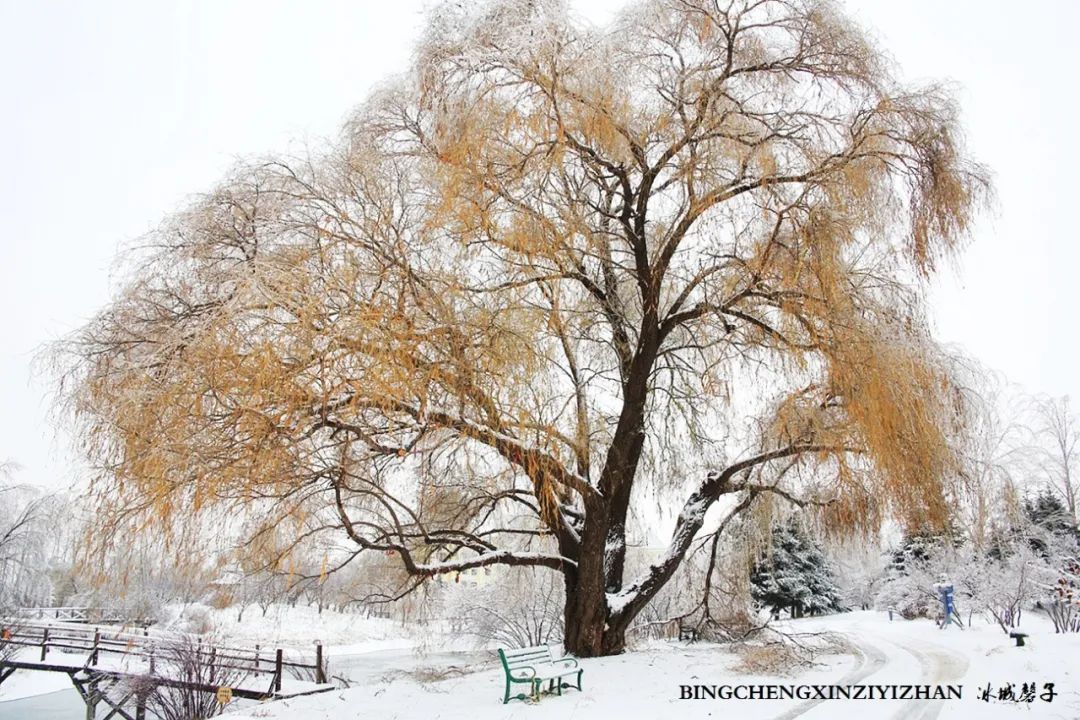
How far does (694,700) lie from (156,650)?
12.6 meters

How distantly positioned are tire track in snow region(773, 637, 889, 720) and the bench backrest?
2033 mm

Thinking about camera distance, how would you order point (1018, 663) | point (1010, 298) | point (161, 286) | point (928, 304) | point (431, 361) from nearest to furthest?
1. point (431, 361)
2. point (161, 286)
3. point (928, 304)
4. point (1018, 663)
5. point (1010, 298)

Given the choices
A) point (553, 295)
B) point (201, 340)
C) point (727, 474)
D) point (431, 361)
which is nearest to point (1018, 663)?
point (727, 474)

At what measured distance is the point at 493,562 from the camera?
311 inches

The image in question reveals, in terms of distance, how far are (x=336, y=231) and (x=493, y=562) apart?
4126 millimetres

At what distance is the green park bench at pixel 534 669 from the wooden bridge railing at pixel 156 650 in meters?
7.99

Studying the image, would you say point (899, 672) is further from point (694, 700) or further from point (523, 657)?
point (523, 657)

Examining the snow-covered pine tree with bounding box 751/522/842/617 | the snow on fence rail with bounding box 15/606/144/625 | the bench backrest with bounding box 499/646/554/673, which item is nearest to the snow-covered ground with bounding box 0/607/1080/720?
the bench backrest with bounding box 499/646/554/673

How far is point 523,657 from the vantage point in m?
→ 6.07

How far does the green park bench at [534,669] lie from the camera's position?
5.79 m

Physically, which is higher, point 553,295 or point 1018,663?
point 553,295

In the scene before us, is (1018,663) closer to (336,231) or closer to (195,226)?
(336,231)

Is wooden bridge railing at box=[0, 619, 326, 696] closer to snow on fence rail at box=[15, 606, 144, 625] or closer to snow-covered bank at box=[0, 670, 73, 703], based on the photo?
snow-covered bank at box=[0, 670, 73, 703]

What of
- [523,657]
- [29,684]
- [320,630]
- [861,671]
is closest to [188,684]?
[523,657]
